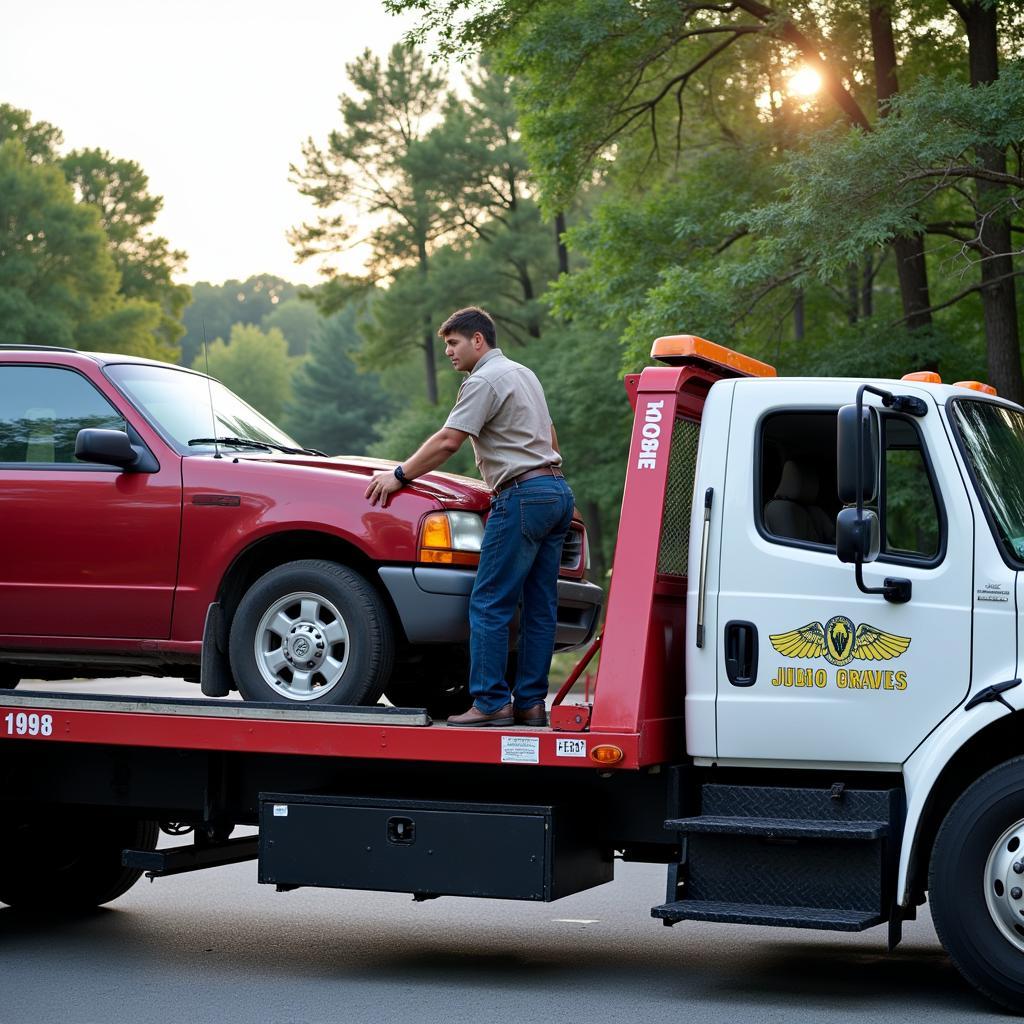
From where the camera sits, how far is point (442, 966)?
733cm

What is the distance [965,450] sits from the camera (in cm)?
634

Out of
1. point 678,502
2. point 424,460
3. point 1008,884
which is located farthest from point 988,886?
point 424,460

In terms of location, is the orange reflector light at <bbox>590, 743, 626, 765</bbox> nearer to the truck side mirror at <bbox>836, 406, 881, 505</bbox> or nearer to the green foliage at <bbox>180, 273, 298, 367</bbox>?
the truck side mirror at <bbox>836, 406, 881, 505</bbox>

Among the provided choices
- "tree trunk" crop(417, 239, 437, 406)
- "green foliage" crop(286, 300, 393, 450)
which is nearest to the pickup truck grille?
"tree trunk" crop(417, 239, 437, 406)

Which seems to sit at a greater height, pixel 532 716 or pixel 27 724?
pixel 532 716

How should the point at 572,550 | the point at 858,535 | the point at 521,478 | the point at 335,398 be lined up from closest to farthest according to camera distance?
the point at 858,535 < the point at 521,478 < the point at 572,550 < the point at 335,398

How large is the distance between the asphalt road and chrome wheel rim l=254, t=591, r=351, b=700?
1.28m

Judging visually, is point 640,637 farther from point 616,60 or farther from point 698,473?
point 616,60

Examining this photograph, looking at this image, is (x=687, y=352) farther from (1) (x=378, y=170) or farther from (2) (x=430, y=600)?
(1) (x=378, y=170)

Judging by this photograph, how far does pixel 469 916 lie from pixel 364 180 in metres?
36.0

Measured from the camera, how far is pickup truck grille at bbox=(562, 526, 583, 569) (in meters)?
7.52

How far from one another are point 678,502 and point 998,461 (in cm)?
128

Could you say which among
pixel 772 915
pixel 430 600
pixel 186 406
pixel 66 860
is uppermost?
pixel 186 406

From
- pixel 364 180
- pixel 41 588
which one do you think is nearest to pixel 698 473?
pixel 41 588
